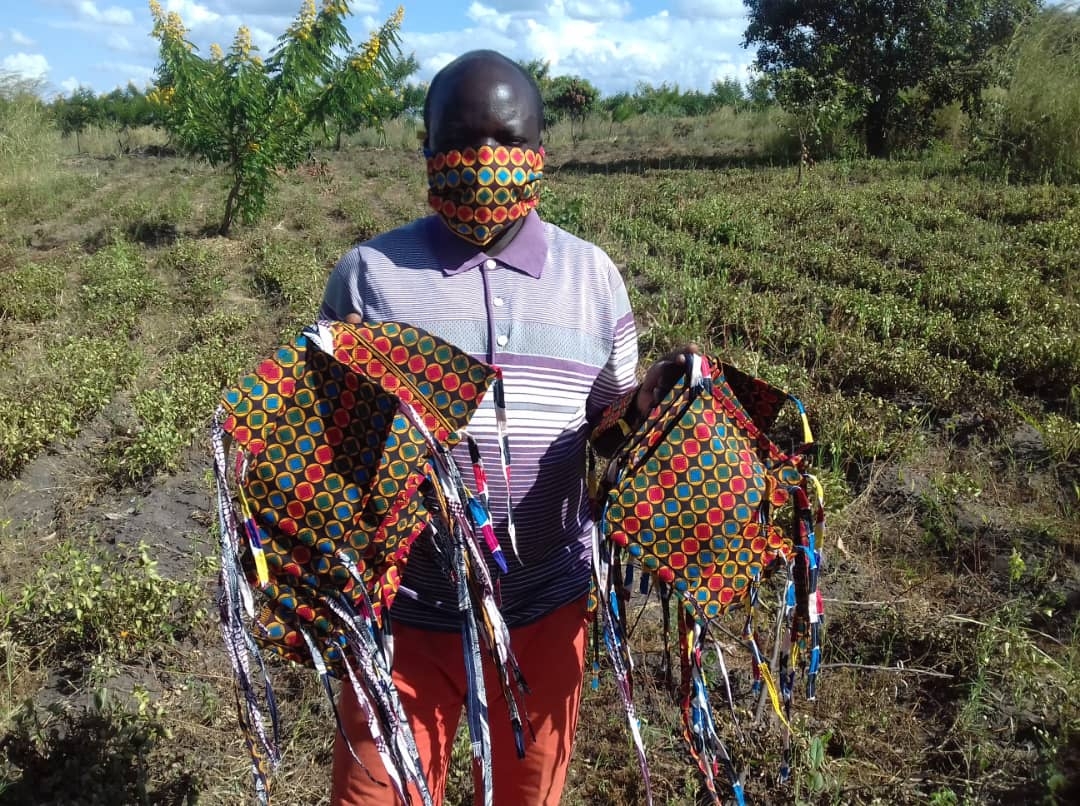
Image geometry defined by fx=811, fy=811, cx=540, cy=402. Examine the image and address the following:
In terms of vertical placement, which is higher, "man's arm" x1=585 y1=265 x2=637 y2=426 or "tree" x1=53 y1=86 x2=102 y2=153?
"tree" x1=53 y1=86 x2=102 y2=153

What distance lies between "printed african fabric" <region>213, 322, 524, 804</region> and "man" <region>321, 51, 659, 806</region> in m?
0.11

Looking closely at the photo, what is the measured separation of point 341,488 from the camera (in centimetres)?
125

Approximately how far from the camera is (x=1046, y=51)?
11258 millimetres

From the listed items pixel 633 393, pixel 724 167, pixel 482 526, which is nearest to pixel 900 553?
pixel 633 393

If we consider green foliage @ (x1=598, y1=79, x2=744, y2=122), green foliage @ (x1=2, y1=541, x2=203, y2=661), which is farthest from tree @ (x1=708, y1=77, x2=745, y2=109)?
green foliage @ (x1=2, y1=541, x2=203, y2=661)

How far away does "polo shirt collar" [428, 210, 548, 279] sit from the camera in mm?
1423

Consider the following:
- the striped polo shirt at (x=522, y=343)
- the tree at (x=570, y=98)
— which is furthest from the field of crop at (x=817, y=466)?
the tree at (x=570, y=98)

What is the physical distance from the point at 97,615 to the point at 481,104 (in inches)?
90.9

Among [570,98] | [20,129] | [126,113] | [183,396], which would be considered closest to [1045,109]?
[183,396]

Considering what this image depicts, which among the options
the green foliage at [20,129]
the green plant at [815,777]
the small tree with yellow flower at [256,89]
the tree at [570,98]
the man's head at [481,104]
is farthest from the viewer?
the tree at [570,98]

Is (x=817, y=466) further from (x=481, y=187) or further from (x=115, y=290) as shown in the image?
(x=115, y=290)

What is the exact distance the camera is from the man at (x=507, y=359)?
138 centimetres

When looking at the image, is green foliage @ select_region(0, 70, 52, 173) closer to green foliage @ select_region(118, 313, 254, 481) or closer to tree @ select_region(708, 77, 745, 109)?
green foliage @ select_region(118, 313, 254, 481)

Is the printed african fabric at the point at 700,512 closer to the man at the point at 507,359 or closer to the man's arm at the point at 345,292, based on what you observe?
the man at the point at 507,359
